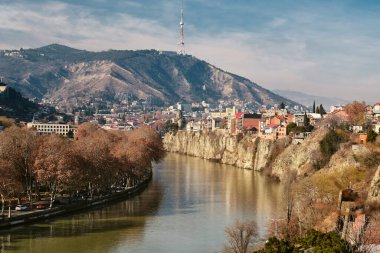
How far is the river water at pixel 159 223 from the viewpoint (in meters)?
34.3

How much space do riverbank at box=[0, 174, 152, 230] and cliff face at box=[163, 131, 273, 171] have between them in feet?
131

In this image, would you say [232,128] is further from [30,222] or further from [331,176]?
[30,222]

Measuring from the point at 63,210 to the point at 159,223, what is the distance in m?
7.90

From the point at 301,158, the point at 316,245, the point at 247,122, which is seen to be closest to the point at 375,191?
the point at 316,245

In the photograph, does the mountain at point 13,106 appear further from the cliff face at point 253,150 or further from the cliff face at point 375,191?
the cliff face at point 375,191

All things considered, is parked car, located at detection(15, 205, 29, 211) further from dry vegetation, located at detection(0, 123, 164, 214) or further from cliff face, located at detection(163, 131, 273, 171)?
cliff face, located at detection(163, 131, 273, 171)

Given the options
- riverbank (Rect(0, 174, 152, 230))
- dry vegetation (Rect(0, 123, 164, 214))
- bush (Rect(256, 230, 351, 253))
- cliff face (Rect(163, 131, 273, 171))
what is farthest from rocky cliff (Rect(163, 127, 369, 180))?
bush (Rect(256, 230, 351, 253))

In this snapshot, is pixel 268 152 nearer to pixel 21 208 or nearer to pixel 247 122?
pixel 247 122

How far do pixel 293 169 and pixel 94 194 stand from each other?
28.7m

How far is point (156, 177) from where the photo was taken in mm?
76938

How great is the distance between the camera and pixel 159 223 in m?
41.4

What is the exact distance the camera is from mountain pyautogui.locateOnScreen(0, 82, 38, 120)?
143000mm

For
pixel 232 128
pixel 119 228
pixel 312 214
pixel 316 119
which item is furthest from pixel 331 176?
pixel 232 128

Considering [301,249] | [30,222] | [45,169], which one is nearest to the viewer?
[301,249]
